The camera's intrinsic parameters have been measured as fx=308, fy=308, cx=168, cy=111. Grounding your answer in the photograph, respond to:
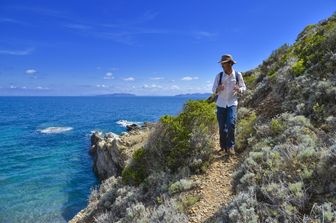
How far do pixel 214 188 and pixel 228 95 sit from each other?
2888 millimetres

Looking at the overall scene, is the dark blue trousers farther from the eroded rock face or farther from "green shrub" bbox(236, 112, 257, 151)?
the eroded rock face

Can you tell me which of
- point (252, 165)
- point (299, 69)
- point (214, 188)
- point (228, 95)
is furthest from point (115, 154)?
point (252, 165)

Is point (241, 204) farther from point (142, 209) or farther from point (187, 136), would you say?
point (187, 136)

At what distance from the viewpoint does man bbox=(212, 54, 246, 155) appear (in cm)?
915

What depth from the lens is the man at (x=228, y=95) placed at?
9148 millimetres

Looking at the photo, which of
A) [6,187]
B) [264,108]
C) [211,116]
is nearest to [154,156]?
[211,116]

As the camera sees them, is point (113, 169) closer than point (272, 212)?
No

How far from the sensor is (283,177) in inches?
244

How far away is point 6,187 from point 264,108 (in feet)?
63.8

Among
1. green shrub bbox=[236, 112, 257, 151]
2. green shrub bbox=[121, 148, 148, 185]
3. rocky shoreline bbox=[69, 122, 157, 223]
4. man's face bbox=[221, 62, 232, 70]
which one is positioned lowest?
rocky shoreline bbox=[69, 122, 157, 223]

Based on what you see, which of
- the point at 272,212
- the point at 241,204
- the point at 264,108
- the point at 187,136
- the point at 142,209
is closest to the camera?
the point at 272,212

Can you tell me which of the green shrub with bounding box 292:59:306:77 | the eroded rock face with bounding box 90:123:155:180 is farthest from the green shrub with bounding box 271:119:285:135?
the eroded rock face with bounding box 90:123:155:180

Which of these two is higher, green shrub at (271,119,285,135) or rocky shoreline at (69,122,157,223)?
green shrub at (271,119,285,135)

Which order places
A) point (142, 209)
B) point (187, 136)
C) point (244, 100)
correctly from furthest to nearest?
point (244, 100) < point (187, 136) < point (142, 209)
